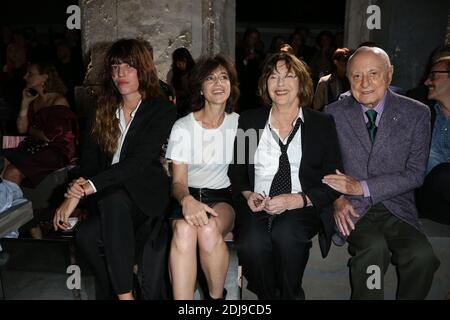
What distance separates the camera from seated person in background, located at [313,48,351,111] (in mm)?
4539

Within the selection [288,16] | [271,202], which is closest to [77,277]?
[271,202]

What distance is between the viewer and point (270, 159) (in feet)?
8.74

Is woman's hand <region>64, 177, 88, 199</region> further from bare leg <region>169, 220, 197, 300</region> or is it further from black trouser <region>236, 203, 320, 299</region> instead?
black trouser <region>236, 203, 320, 299</region>

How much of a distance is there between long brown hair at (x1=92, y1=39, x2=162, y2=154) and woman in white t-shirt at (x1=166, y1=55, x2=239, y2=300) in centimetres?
33

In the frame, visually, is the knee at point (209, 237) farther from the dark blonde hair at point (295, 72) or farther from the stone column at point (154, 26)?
the stone column at point (154, 26)

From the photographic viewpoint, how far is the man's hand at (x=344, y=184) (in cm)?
256

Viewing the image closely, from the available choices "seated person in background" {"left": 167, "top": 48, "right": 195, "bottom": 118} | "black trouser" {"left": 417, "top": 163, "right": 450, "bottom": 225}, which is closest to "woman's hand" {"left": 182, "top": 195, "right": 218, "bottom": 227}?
"black trouser" {"left": 417, "top": 163, "right": 450, "bottom": 225}

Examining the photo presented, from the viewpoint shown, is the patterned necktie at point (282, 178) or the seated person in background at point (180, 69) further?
the seated person in background at point (180, 69)

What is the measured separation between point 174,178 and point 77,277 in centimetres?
99

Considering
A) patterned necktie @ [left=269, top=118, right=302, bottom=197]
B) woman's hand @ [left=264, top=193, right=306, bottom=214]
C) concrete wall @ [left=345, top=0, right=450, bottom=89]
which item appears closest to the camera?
woman's hand @ [left=264, top=193, right=306, bottom=214]

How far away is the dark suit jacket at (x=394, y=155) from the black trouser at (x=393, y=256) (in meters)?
0.10

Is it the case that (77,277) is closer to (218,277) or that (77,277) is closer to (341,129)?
(218,277)

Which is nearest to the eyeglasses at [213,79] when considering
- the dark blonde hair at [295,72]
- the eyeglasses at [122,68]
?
the dark blonde hair at [295,72]
